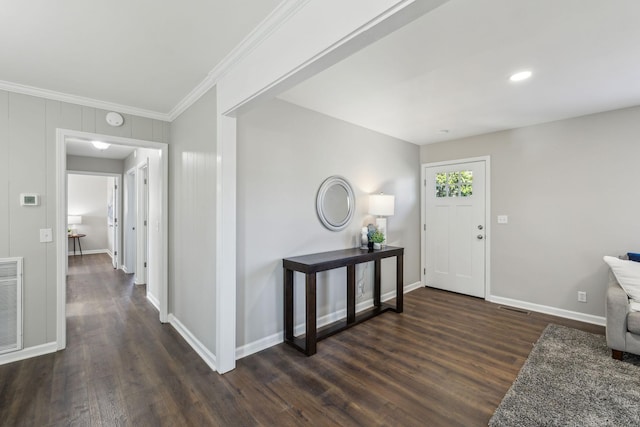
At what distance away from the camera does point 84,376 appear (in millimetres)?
2283

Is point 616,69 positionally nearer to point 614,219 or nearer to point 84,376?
point 614,219

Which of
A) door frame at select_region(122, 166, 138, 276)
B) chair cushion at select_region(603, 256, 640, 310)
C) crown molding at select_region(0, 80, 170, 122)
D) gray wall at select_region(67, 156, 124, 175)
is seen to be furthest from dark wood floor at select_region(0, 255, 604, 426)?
gray wall at select_region(67, 156, 124, 175)

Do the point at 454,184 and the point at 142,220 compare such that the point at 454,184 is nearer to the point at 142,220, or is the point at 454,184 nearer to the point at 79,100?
the point at 79,100

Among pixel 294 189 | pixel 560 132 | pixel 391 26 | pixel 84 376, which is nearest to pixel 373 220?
pixel 294 189

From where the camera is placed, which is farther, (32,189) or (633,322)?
(32,189)

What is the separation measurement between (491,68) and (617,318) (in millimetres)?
2332

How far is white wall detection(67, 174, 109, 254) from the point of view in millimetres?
7961

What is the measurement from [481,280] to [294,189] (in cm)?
314

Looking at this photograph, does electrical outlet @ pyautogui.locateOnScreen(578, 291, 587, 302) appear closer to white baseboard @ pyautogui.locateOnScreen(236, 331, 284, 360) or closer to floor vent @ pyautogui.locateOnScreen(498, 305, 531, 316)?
floor vent @ pyautogui.locateOnScreen(498, 305, 531, 316)

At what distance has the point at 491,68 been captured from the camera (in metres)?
2.27


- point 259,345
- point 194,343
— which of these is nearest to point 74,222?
point 194,343

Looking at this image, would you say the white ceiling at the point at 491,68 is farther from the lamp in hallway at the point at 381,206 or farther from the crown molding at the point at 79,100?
the crown molding at the point at 79,100

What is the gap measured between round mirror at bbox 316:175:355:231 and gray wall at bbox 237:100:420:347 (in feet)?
0.25

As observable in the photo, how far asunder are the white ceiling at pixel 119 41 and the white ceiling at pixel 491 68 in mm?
834
